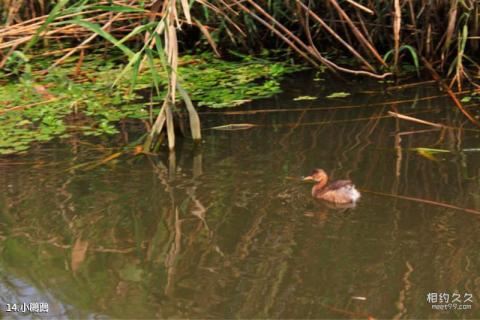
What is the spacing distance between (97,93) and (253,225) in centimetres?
277

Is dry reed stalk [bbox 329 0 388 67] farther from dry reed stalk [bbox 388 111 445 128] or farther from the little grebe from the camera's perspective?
the little grebe

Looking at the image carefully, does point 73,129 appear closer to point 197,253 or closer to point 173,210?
point 173,210

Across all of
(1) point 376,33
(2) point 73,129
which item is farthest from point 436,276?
(1) point 376,33

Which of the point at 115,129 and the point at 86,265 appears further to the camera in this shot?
the point at 115,129

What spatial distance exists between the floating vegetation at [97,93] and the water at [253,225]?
1.08 feet

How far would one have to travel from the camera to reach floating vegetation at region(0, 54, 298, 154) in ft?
20.9

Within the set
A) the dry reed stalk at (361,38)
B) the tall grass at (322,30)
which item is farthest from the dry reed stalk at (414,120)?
the dry reed stalk at (361,38)

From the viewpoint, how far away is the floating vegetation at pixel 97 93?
6.36 metres

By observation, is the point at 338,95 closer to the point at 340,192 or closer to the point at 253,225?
the point at 340,192

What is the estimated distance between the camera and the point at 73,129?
250 inches

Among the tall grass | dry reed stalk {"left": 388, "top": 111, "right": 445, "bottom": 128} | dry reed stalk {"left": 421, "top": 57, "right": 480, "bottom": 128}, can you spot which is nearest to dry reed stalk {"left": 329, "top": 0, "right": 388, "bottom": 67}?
the tall grass

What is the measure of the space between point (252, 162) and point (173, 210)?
0.83 m

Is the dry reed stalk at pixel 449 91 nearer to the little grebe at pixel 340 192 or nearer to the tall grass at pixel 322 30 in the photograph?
the tall grass at pixel 322 30

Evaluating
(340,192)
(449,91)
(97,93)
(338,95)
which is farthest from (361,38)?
(340,192)
